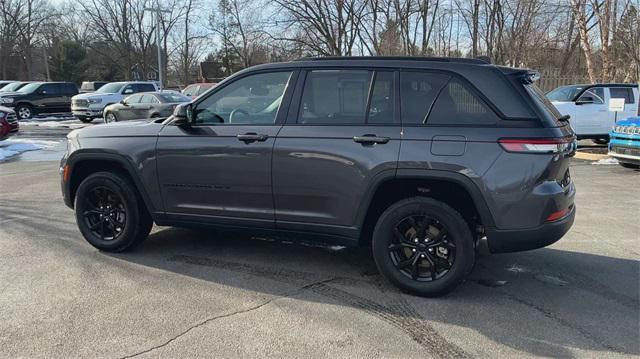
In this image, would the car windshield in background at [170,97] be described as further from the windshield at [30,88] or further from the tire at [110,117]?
the windshield at [30,88]

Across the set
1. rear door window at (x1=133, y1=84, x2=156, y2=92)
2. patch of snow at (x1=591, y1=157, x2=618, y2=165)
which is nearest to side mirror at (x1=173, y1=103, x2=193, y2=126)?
patch of snow at (x1=591, y1=157, x2=618, y2=165)

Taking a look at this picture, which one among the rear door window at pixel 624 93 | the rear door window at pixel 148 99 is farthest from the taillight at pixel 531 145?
the rear door window at pixel 148 99

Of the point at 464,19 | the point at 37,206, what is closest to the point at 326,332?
the point at 37,206

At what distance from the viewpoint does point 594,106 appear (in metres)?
14.2

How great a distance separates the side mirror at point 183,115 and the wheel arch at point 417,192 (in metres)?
1.81

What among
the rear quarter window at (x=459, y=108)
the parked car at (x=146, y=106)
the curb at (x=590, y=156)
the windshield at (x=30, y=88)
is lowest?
the curb at (x=590, y=156)

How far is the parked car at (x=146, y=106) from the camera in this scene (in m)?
18.8

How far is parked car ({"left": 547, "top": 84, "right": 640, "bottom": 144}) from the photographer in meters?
14.2

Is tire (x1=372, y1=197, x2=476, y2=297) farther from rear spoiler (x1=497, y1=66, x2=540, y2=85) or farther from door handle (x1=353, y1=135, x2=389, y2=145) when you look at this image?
rear spoiler (x1=497, y1=66, x2=540, y2=85)

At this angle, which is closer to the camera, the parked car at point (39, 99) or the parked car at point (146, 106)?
the parked car at point (146, 106)

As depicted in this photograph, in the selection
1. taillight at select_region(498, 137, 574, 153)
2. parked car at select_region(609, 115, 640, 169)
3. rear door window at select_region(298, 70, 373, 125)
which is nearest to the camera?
taillight at select_region(498, 137, 574, 153)

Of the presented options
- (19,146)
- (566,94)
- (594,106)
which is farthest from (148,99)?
(594,106)

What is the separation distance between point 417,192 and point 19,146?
47.1ft

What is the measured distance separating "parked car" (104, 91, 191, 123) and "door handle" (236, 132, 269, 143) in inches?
593
